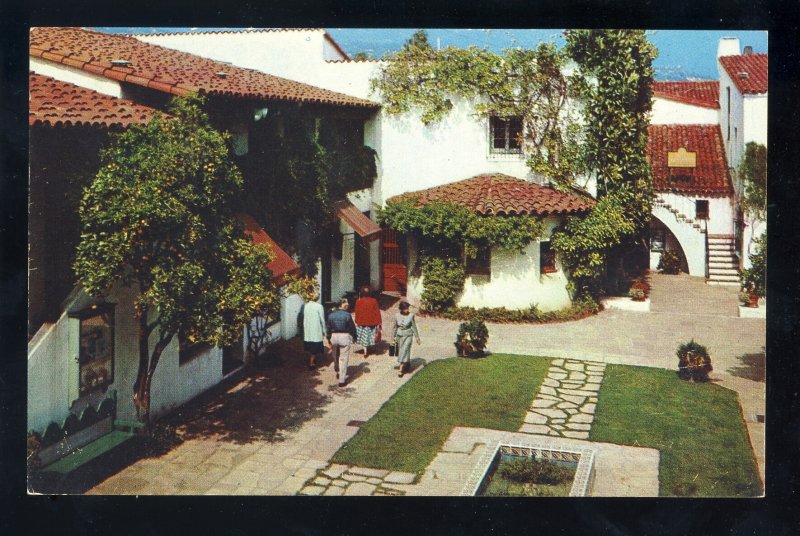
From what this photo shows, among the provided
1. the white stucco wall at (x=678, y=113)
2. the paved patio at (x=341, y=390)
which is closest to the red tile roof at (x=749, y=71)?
the white stucco wall at (x=678, y=113)

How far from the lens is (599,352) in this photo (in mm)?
12359

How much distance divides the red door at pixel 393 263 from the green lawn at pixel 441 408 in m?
2.80

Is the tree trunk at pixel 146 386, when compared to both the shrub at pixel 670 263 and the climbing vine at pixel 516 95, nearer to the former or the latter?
the climbing vine at pixel 516 95

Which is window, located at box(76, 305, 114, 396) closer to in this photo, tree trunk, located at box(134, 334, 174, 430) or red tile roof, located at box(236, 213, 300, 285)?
tree trunk, located at box(134, 334, 174, 430)

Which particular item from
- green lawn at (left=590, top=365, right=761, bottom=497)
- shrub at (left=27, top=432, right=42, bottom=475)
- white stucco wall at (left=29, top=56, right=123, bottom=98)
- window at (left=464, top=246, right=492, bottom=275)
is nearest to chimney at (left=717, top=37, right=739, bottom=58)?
green lawn at (left=590, top=365, right=761, bottom=497)

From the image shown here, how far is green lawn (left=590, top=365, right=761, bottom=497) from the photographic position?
953cm

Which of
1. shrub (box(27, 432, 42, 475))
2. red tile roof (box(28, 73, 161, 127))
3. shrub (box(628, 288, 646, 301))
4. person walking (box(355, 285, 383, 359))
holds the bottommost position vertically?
shrub (box(27, 432, 42, 475))

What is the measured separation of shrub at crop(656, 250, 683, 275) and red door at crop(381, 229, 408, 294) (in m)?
5.33

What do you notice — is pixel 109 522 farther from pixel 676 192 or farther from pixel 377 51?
pixel 676 192

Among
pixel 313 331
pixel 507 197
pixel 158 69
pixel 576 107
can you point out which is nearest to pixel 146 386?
pixel 313 331

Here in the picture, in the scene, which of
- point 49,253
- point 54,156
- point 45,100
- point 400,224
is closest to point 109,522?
point 49,253

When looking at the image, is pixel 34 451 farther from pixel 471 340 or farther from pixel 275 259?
pixel 471 340

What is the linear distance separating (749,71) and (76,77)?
32.9 feet

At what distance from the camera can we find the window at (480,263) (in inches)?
575
